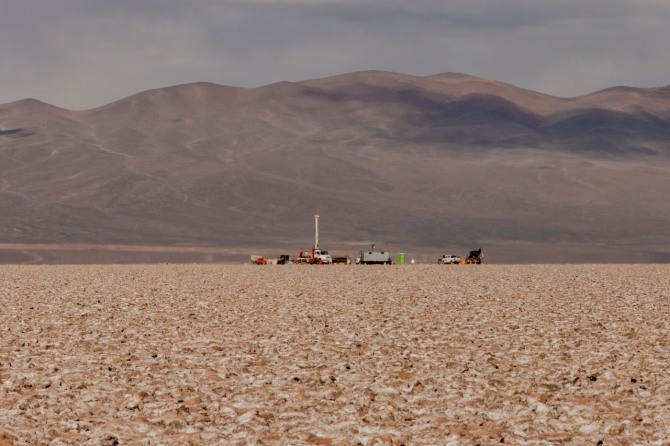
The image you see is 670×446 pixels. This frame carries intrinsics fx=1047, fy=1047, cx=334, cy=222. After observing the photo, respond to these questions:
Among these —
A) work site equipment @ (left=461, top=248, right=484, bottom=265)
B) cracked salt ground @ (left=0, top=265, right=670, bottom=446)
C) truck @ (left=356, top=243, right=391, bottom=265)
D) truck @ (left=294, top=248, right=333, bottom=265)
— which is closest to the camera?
cracked salt ground @ (left=0, top=265, right=670, bottom=446)

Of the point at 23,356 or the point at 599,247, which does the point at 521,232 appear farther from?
the point at 23,356

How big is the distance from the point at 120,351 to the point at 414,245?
153243 mm

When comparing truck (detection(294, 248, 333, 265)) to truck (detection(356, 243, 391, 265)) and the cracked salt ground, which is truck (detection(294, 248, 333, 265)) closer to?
truck (detection(356, 243, 391, 265))

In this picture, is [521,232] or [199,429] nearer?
[199,429]

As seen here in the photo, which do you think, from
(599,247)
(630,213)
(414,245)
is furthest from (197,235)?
(630,213)

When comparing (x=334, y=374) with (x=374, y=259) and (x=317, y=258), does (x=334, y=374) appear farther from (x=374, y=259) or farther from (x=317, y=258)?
(x=374, y=259)

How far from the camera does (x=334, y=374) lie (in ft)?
54.4

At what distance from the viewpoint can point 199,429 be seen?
1287 centimetres

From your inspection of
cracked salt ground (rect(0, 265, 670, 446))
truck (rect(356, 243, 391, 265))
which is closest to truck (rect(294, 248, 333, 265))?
truck (rect(356, 243, 391, 265))

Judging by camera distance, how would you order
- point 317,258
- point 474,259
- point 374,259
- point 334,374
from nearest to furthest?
point 334,374 → point 317,258 → point 374,259 → point 474,259

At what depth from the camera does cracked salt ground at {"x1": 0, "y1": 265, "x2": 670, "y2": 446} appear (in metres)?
12.8

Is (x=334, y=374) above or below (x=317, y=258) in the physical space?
below

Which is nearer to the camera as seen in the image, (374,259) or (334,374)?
(334,374)

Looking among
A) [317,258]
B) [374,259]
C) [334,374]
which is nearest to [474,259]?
[374,259]
